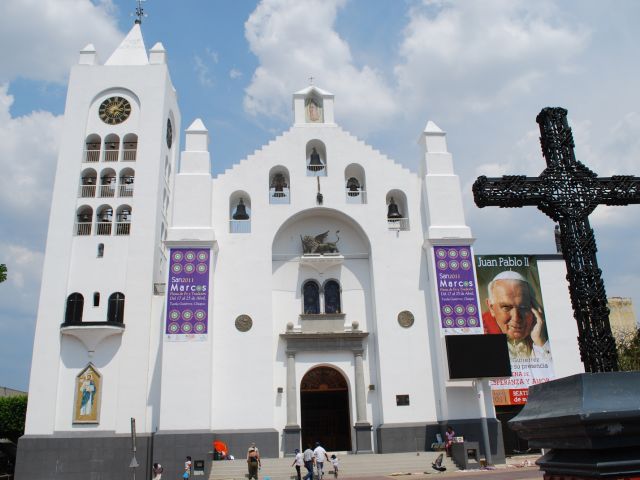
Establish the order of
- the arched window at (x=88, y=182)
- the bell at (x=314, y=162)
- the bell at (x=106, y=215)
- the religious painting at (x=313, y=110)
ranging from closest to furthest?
the bell at (x=106, y=215)
the arched window at (x=88, y=182)
the bell at (x=314, y=162)
the religious painting at (x=313, y=110)

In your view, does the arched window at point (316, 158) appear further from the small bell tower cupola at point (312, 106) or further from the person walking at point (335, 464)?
the person walking at point (335, 464)

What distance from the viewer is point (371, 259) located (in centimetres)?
2664

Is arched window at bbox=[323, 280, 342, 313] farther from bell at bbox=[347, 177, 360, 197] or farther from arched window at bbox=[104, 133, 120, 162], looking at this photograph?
arched window at bbox=[104, 133, 120, 162]

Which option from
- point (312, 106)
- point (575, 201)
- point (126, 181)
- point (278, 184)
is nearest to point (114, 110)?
point (126, 181)

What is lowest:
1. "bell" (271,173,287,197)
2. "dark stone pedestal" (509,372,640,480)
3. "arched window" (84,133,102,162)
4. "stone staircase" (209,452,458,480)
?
"stone staircase" (209,452,458,480)

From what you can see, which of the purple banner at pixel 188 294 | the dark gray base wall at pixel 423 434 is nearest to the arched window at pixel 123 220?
the purple banner at pixel 188 294

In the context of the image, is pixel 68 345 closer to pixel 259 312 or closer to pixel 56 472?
pixel 56 472

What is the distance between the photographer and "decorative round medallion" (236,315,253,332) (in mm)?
24797

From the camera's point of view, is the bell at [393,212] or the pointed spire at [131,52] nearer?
the bell at [393,212]

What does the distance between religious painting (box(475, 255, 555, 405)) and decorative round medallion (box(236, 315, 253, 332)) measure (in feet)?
40.3

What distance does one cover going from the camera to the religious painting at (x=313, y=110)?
95.2ft

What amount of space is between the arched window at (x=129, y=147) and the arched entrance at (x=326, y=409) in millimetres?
13835

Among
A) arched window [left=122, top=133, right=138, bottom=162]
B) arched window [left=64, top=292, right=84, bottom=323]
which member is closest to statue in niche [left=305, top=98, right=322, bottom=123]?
arched window [left=122, top=133, right=138, bottom=162]

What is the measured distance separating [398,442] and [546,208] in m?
18.8
